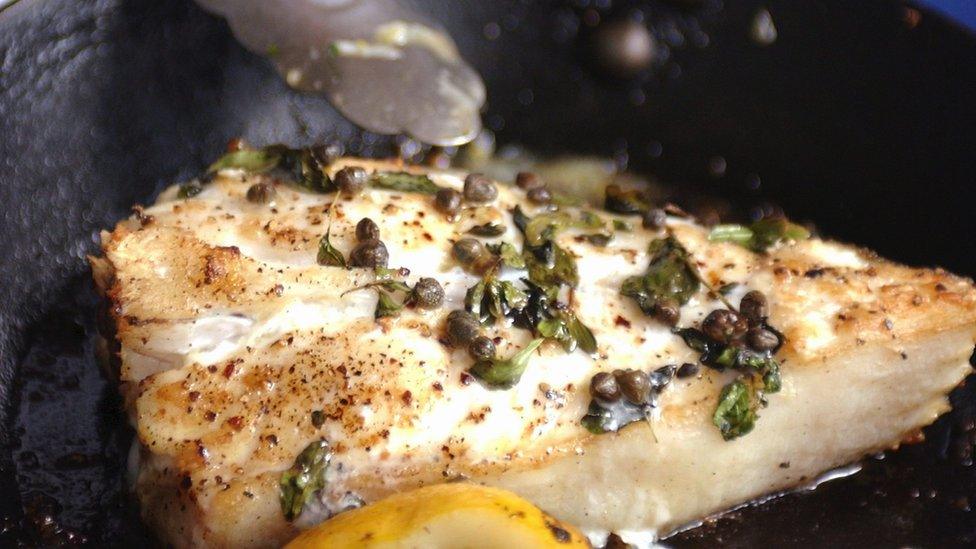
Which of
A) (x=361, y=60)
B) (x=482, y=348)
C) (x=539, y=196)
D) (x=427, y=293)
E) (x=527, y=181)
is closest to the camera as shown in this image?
(x=482, y=348)

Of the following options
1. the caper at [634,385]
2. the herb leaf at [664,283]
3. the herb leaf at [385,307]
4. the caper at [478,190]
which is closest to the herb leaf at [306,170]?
the caper at [478,190]

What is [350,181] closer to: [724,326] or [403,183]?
[403,183]

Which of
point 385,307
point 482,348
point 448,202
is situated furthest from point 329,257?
point 482,348

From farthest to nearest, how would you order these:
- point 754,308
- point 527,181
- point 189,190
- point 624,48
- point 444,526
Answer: point 624,48, point 527,181, point 189,190, point 754,308, point 444,526

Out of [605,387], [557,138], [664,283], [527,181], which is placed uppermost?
[664,283]

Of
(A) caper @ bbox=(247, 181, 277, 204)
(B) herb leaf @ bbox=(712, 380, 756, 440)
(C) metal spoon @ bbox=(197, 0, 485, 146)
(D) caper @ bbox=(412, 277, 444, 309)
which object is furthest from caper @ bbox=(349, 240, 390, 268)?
(C) metal spoon @ bbox=(197, 0, 485, 146)

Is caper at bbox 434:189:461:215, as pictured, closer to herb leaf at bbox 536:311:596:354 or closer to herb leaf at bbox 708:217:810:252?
herb leaf at bbox 536:311:596:354
